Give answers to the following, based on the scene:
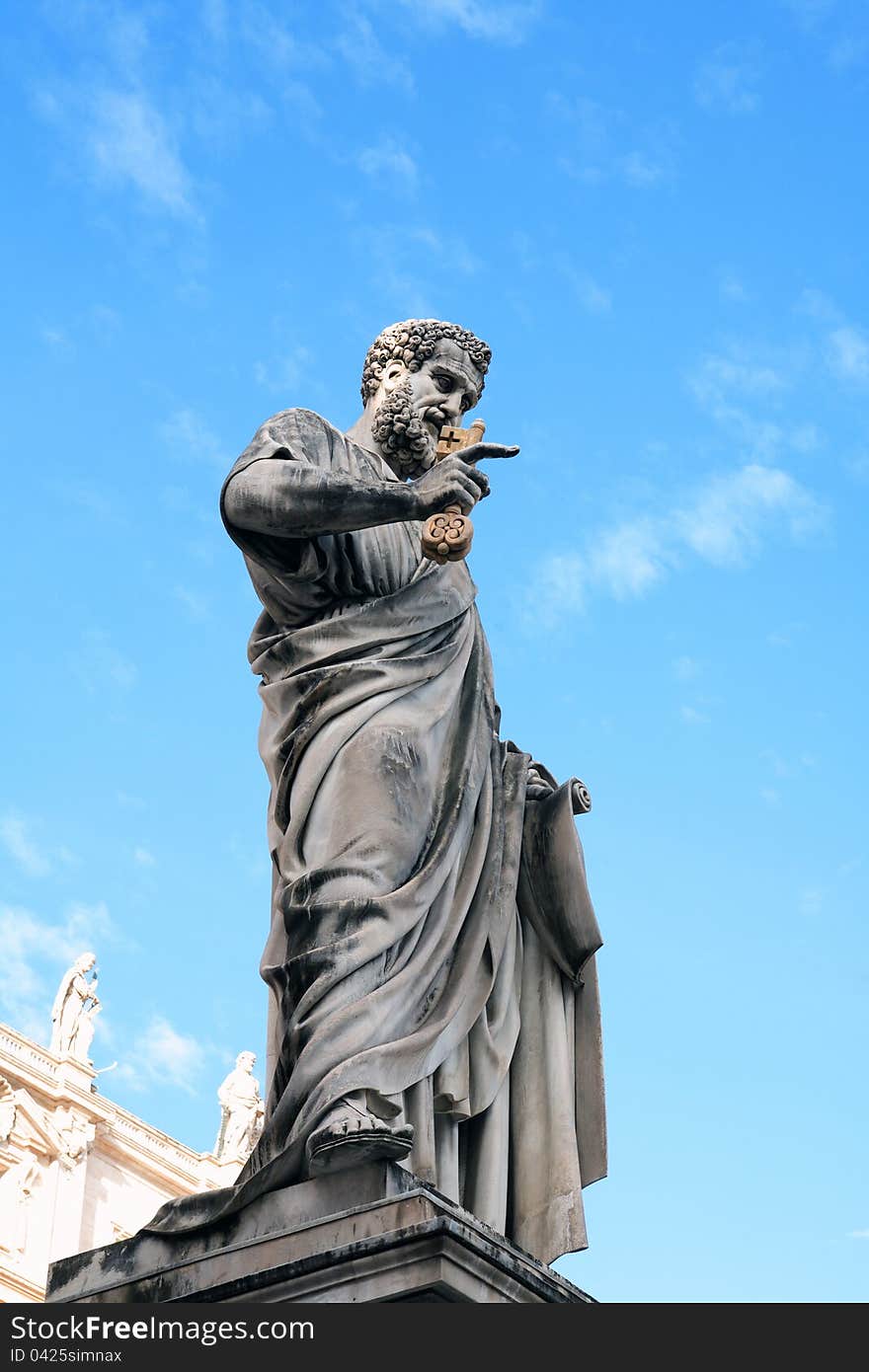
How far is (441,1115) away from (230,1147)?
3483 cm

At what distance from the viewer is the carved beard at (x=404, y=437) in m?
8.01

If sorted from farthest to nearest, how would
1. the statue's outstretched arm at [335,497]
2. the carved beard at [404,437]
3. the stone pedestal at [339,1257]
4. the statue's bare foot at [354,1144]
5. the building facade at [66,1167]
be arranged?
the building facade at [66,1167]
the carved beard at [404,437]
the statue's outstretched arm at [335,497]
the statue's bare foot at [354,1144]
the stone pedestal at [339,1257]

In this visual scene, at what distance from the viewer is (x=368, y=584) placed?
744 cm

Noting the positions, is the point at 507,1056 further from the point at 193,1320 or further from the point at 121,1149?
the point at 121,1149

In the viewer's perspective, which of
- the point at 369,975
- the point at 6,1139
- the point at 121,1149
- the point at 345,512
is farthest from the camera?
the point at 121,1149

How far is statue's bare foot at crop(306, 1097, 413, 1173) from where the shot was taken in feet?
19.4

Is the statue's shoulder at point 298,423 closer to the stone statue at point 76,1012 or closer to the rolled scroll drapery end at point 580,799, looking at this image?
the rolled scroll drapery end at point 580,799

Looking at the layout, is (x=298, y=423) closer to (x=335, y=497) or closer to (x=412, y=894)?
(x=335, y=497)

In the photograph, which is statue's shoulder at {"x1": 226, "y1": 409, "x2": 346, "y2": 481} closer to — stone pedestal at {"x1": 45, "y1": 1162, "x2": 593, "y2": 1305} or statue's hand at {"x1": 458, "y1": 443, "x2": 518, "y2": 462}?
statue's hand at {"x1": 458, "y1": 443, "x2": 518, "y2": 462}

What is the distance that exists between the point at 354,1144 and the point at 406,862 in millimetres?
1188

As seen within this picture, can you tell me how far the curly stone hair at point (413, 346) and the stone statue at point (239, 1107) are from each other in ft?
96.4

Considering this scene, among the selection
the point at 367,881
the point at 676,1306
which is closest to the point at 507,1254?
the point at 676,1306

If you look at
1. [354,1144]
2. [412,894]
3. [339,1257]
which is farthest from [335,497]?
[339,1257]

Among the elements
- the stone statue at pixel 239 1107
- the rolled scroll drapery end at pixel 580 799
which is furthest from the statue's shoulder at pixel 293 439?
the stone statue at pixel 239 1107
